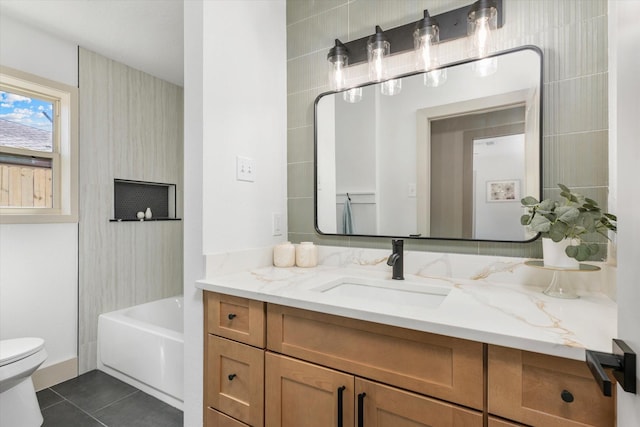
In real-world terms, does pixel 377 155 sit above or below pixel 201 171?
above

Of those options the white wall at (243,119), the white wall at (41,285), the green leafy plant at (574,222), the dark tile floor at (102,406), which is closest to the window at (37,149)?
the white wall at (41,285)

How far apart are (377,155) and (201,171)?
817 millimetres

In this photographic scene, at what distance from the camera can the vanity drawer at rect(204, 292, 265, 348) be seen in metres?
1.17

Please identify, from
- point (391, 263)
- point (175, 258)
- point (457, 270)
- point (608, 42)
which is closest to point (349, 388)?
point (391, 263)

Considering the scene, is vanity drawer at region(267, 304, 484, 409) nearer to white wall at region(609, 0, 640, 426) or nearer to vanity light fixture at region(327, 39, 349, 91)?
white wall at region(609, 0, 640, 426)

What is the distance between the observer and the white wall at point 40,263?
205cm

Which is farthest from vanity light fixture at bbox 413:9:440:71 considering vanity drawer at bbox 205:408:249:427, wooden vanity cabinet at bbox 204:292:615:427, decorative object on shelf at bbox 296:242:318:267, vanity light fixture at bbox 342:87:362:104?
vanity drawer at bbox 205:408:249:427

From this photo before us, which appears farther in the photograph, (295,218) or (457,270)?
(295,218)

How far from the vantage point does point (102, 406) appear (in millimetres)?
1996

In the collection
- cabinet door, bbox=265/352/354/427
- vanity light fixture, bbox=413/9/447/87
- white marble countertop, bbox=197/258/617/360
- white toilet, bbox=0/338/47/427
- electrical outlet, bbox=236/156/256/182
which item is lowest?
white toilet, bbox=0/338/47/427

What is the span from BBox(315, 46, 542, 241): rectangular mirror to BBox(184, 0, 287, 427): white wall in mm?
327

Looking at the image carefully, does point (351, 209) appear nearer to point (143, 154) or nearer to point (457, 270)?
point (457, 270)

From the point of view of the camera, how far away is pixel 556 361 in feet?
2.30

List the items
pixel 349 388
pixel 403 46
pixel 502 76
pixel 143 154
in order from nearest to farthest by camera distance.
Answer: pixel 349 388 < pixel 502 76 < pixel 403 46 < pixel 143 154
